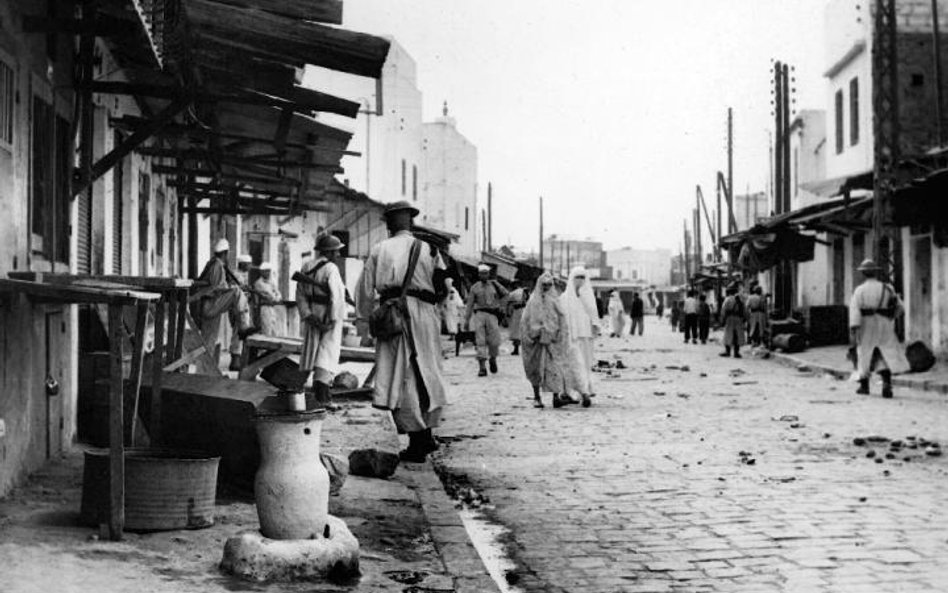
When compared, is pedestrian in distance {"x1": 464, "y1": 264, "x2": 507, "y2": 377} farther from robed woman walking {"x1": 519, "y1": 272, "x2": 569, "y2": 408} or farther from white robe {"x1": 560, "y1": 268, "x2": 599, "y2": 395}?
robed woman walking {"x1": 519, "y1": 272, "x2": 569, "y2": 408}


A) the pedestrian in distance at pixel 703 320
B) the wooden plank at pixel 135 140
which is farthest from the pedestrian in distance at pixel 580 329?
the pedestrian in distance at pixel 703 320

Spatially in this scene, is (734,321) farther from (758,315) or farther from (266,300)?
(266,300)

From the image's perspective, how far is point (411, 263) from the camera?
867 cm

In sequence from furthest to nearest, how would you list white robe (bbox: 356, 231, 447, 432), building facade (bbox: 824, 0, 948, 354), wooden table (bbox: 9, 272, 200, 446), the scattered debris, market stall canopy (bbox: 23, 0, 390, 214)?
building facade (bbox: 824, 0, 948, 354) → white robe (bbox: 356, 231, 447, 432) → the scattered debris → market stall canopy (bbox: 23, 0, 390, 214) → wooden table (bbox: 9, 272, 200, 446)

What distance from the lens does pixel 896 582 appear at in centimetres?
510

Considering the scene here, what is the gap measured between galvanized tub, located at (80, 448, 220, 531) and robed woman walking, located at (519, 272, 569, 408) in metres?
8.68

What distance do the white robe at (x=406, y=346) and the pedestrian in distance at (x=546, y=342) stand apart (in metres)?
5.24

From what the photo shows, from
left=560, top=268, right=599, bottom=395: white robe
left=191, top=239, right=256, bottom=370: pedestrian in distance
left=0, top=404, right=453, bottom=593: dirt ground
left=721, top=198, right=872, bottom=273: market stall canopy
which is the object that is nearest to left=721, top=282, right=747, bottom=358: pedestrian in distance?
left=721, top=198, right=872, bottom=273: market stall canopy

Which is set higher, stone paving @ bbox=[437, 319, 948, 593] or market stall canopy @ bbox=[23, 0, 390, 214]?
market stall canopy @ bbox=[23, 0, 390, 214]

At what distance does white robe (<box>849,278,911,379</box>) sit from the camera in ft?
50.9

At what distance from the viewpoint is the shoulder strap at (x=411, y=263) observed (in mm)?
8664

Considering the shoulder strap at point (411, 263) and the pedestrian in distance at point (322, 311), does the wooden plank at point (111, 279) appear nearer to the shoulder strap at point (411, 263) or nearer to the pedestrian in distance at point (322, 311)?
the shoulder strap at point (411, 263)

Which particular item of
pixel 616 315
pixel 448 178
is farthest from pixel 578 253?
pixel 616 315

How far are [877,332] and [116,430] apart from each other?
1264cm
